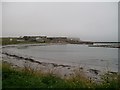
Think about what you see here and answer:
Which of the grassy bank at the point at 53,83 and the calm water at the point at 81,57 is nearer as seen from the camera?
the grassy bank at the point at 53,83

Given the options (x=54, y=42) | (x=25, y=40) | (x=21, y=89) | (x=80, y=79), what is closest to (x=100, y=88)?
(x=80, y=79)

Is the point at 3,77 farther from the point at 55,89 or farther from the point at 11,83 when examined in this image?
the point at 55,89

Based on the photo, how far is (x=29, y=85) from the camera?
29.1ft

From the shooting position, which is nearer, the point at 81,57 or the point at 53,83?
the point at 53,83

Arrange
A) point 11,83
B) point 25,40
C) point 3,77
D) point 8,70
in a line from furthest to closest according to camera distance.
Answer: point 25,40 → point 8,70 → point 3,77 → point 11,83

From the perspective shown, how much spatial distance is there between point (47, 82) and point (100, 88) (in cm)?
232

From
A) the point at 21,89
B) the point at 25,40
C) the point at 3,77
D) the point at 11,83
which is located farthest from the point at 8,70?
the point at 25,40

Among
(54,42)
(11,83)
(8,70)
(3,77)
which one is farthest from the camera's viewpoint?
(54,42)

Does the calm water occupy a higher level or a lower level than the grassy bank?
lower

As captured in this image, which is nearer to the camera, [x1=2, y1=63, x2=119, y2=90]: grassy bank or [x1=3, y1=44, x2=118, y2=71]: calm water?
[x1=2, y1=63, x2=119, y2=90]: grassy bank

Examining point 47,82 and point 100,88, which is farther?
point 47,82

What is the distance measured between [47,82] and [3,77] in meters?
1.89

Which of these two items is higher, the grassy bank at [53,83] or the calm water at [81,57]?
the grassy bank at [53,83]

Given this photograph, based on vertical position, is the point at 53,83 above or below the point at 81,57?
above
